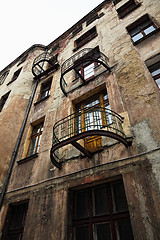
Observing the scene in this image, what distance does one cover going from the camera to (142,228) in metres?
2.94

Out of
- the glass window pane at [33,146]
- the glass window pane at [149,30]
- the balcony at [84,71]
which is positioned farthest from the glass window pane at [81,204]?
the glass window pane at [149,30]

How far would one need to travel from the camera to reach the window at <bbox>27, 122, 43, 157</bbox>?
6.70 m

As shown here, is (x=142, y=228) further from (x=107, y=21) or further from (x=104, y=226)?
(x=107, y=21)

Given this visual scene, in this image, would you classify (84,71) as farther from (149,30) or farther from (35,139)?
(35,139)

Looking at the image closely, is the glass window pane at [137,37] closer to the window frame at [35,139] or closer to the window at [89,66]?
the window at [89,66]

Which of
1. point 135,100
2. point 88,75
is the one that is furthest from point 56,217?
point 88,75

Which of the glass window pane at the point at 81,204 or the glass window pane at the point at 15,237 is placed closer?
the glass window pane at the point at 81,204

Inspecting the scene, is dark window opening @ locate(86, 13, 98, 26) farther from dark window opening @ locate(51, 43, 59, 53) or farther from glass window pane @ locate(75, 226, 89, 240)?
glass window pane @ locate(75, 226, 89, 240)

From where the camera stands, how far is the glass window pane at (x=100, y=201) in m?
3.92

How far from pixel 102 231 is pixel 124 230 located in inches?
21.8

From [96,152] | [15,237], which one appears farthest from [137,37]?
[15,237]

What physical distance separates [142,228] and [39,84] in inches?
381

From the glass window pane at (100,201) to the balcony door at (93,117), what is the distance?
1.19 meters

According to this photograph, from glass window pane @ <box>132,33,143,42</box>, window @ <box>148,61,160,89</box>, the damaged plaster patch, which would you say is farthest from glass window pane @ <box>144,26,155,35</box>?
the damaged plaster patch
